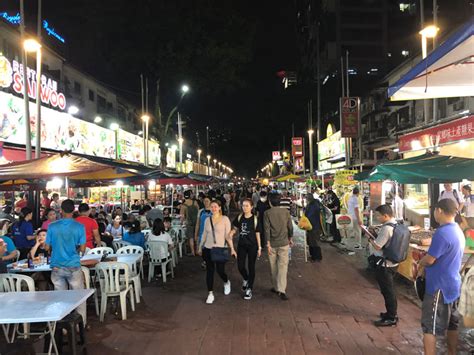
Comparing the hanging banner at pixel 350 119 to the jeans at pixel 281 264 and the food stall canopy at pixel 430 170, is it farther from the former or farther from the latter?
the jeans at pixel 281 264

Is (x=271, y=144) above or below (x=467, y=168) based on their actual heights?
above

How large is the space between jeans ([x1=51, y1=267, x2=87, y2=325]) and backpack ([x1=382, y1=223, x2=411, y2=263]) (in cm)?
440

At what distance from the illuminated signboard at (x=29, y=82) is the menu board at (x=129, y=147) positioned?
5715mm

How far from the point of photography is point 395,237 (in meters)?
5.45

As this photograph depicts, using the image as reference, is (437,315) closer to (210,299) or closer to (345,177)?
(210,299)

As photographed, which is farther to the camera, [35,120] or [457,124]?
[35,120]

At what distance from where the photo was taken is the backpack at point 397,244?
17.8 feet

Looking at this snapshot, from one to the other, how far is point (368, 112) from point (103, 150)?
23.6 m

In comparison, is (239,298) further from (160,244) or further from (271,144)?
(271,144)

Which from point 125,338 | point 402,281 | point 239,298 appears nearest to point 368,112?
point 402,281

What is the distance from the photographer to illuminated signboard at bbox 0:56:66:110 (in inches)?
467

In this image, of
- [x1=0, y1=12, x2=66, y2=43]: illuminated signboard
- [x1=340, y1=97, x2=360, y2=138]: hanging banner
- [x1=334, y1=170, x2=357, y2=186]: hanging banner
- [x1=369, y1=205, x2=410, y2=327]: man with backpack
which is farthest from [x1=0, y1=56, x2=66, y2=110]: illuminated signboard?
[x1=340, y1=97, x2=360, y2=138]: hanging banner

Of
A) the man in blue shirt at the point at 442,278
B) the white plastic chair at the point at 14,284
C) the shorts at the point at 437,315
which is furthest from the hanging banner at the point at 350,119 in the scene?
the white plastic chair at the point at 14,284

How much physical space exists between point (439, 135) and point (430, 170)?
5236 millimetres
